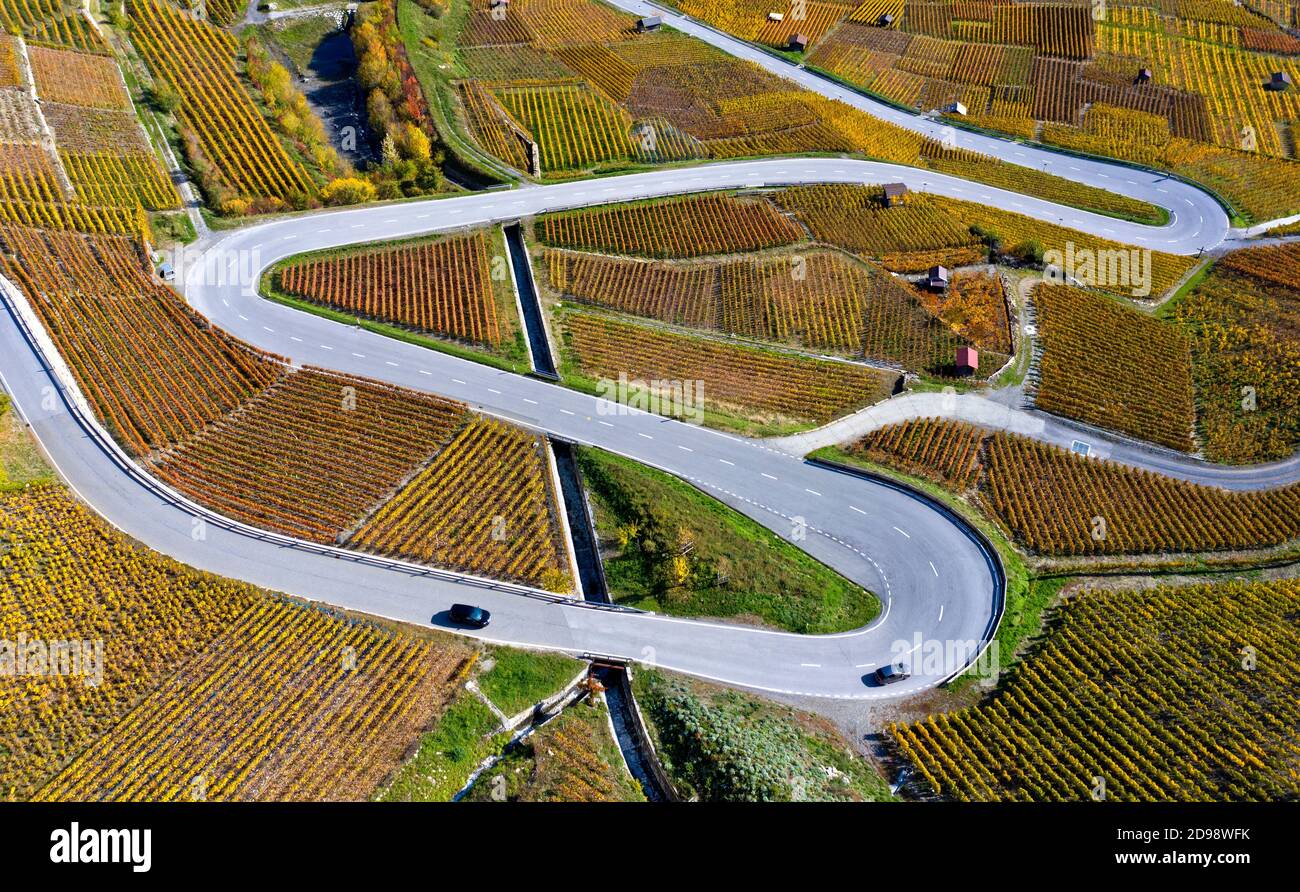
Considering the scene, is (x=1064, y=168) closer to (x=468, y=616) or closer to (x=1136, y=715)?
(x=1136, y=715)

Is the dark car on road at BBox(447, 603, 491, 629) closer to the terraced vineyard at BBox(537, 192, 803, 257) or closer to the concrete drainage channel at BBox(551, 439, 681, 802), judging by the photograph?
the concrete drainage channel at BBox(551, 439, 681, 802)

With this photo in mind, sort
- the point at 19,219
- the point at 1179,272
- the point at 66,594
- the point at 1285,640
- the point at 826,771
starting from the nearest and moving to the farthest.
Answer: the point at 826,771 < the point at 66,594 < the point at 1285,640 < the point at 19,219 < the point at 1179,272

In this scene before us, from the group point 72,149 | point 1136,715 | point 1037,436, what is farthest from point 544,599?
point 72,149

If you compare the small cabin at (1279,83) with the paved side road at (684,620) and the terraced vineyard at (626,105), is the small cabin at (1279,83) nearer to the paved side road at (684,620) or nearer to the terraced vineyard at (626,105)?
the terraced vineyard at (626,105)

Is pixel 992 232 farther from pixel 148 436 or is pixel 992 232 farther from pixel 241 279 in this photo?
pixel 148 436

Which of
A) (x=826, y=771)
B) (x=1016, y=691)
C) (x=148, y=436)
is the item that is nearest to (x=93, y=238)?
(x=148, y=436)

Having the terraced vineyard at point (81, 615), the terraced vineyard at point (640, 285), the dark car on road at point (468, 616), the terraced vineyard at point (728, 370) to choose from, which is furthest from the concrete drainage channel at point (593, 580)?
the terraced vineyard at point (81, 615)

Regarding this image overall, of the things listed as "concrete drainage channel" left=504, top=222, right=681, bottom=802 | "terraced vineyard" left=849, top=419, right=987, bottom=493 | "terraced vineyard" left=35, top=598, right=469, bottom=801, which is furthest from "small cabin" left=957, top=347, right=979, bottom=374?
"terraced vineyard" left=35, top=598, right=469, bottom=801
